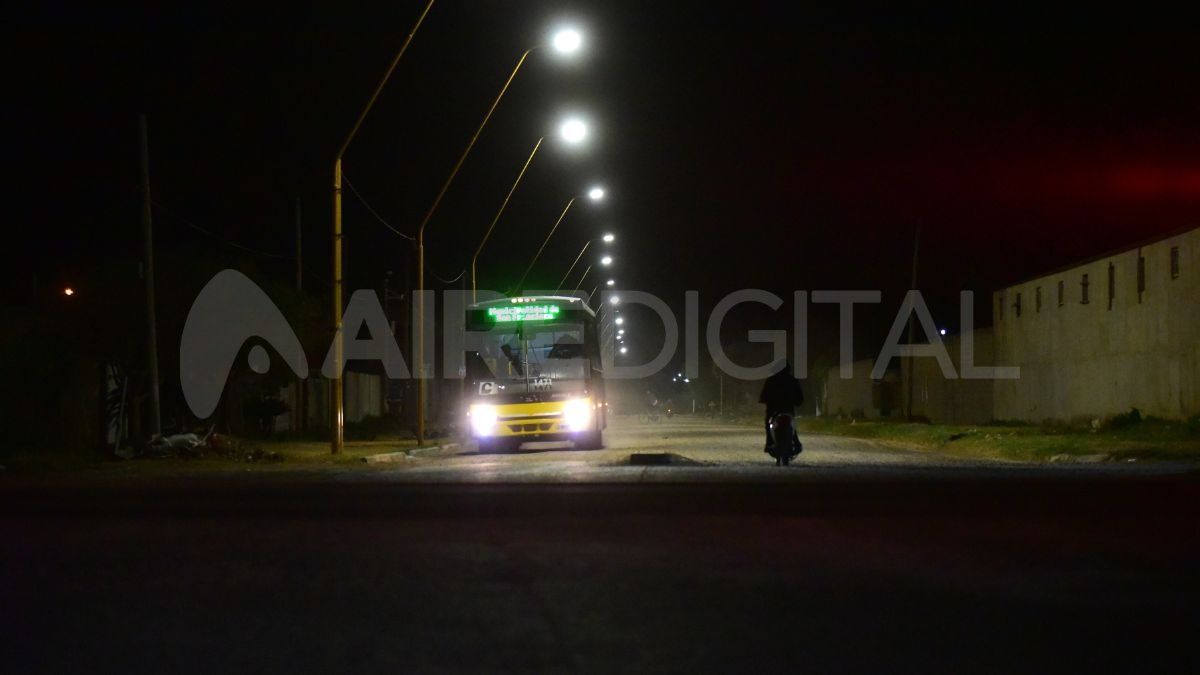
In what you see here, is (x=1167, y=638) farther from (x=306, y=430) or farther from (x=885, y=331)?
(x=885, y=331)

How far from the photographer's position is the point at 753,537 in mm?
10656

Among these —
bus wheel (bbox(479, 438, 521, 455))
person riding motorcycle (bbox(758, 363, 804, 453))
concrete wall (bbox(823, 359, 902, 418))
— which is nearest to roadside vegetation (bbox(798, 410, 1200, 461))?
person riding motorcycle (bbox(758, 363, 804, 453))

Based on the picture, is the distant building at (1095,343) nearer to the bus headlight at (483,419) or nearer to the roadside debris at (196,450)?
the bus headlight at (483,419)

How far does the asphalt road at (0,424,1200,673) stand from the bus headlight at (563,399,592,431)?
713 inches

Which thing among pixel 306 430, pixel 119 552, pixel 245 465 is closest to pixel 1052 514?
pixel 119 552

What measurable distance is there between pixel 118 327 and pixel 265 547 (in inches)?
818

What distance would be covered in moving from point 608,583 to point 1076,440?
27.7 m

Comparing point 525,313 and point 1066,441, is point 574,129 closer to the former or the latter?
point 525,313

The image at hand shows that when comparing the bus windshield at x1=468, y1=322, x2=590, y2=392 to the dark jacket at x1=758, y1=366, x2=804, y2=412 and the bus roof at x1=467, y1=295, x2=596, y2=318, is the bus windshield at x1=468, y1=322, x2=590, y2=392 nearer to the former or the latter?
the bus roof at x1=467, y1=295, x2=596, y2=318

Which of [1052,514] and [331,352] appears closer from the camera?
[1052,514]

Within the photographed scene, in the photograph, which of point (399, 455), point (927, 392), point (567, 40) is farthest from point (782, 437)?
point (927, 392)

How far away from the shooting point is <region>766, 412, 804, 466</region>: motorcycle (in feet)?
76.7

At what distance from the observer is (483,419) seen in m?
33.1

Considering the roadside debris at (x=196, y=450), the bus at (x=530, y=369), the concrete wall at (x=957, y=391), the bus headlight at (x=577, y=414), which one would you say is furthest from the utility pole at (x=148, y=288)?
the concrete wall at (x=957, y=391)
